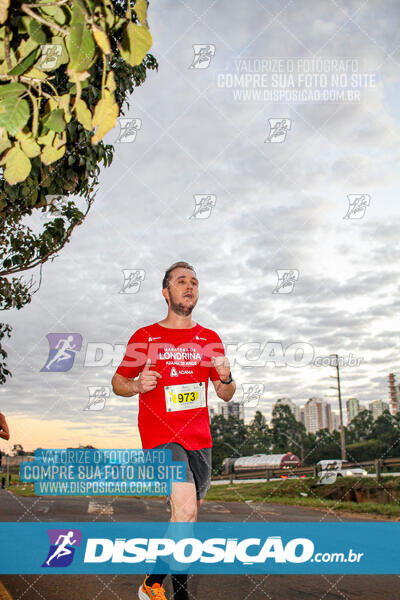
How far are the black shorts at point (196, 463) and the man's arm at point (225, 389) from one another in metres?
0.47

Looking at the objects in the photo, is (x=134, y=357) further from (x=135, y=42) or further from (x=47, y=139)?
(x=135, y=42)

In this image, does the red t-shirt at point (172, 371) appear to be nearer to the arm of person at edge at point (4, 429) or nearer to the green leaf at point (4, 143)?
the arm of person at edge at point (4, 429)

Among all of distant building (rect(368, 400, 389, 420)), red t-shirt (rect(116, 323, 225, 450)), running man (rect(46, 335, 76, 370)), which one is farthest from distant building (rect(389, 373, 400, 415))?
red t-shirt (rect(116, 323, 225, 450))

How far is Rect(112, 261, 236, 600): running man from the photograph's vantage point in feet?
12.6

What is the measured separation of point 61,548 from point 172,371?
243 centimetres

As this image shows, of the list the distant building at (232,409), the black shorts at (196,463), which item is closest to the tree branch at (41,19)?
the black shorts at (196,463)

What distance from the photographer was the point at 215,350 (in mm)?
4574

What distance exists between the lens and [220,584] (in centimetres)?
449

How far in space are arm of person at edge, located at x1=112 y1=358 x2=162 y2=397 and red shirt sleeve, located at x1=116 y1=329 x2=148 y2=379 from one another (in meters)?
0.06

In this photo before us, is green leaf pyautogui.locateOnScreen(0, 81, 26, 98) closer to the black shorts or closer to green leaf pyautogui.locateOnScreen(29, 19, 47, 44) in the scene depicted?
green leaf pyautogui.locateOnScreen(29, 19, 47, 44)

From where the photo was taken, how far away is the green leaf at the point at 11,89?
1399 mm

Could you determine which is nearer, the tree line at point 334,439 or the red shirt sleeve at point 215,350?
the red shirt sleeve at point 215,350

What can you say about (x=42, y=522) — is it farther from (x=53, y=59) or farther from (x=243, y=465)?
(x=243, y=465)

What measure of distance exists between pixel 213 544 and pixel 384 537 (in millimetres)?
4942
